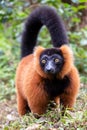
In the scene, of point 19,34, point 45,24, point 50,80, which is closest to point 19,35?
point 19,34

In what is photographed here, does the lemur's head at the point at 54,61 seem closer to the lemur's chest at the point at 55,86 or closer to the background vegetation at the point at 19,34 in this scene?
the lemur's chest at the point at 55,86

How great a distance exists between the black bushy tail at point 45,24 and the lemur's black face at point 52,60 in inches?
31.2

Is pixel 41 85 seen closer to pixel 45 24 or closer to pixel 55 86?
pixel 55 86

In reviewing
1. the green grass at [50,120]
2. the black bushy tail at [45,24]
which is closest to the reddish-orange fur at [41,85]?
the green grass at [50,120]

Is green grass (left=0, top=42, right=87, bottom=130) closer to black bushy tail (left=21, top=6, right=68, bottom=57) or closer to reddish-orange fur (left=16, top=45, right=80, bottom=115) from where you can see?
reddish-orange fur (left=16, top=45, right=80, bottom=115)

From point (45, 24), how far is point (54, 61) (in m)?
1.14

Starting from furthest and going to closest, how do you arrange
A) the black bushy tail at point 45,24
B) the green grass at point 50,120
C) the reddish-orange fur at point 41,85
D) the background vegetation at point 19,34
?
the background vegetation at point 19,34 < the black bushy tail at point 45,24 < the reddish-orange fur at point 41,85 < the green grass at point 50,120

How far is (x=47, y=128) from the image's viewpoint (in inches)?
154

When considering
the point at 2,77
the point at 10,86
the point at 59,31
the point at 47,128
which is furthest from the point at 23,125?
the point at 2,77

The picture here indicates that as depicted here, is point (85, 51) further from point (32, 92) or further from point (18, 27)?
point (32, 92)

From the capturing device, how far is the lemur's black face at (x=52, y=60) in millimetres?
4449

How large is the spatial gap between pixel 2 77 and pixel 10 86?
0.58 m

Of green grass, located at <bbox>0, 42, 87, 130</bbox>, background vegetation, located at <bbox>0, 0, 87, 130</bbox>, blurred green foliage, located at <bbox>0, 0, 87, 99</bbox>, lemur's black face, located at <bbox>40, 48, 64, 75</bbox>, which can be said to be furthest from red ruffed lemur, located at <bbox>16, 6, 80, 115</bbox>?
blurred green foliage, located at <bbox>0, 0, 87, 99</bbox>

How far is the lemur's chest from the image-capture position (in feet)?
15.1
